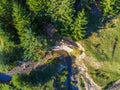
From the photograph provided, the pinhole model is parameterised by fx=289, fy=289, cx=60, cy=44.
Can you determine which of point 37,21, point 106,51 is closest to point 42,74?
point 37,21

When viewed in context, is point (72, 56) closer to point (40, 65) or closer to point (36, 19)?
point (40, 65)

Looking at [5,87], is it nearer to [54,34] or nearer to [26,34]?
[26,34]

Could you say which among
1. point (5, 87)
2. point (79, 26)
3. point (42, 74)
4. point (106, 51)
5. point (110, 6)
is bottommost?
point (5, 87)

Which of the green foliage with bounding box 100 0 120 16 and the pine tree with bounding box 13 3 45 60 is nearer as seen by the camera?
the pine tree with bounding box 13 3 45 60

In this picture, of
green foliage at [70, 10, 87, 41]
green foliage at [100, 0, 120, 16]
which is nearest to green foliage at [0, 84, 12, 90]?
green foliage at [70, 10, 87, 41]

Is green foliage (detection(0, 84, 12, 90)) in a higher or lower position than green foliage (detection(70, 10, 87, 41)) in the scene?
lower

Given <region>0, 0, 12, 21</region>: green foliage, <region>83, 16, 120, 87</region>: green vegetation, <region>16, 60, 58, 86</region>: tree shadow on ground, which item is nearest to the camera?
<region>0, 0, 12, 21</region>: green foliage

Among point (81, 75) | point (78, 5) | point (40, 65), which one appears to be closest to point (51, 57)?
point (40, 65)

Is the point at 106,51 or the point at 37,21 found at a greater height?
the point at 37,21

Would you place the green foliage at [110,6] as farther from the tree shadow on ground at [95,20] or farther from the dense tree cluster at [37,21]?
the tree shadow on ground at [95,20]

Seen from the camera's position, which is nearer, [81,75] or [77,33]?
[77,33]

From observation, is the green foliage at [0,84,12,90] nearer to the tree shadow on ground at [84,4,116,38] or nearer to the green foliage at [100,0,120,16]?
the tree shadow on ground at [84,4,116,38]
